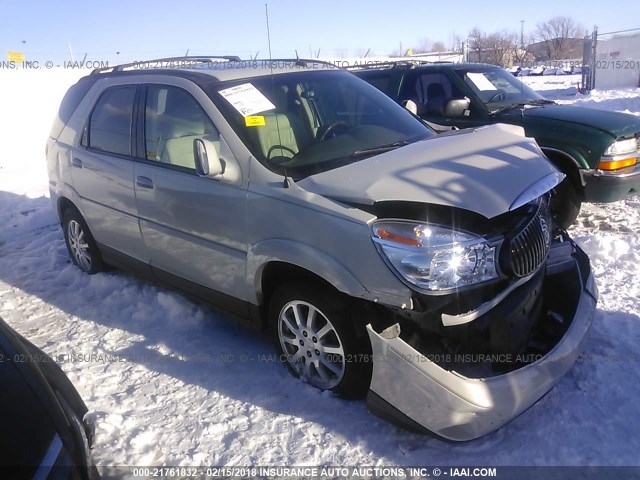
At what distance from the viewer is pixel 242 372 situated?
11.0 ft

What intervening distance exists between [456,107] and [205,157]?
3841 mm

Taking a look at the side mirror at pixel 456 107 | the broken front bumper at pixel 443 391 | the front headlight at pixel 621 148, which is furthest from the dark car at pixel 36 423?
the front headlight at pixel 621 148

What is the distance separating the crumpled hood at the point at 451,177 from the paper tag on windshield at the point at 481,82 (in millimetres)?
3497

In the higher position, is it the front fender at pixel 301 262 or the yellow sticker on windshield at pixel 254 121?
the yellow sticker on windshield at pixel 254 121

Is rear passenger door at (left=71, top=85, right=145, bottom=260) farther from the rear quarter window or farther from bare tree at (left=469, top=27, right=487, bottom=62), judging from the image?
bare tree at (left=469, top=27, right=487, bottom=62)

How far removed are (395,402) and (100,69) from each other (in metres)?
4.22

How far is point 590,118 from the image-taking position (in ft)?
18.1

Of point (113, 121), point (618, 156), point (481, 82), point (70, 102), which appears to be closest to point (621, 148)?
point (618, 156)

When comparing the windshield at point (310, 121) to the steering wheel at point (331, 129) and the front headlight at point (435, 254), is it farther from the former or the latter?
the front headlight at point (435, 254)

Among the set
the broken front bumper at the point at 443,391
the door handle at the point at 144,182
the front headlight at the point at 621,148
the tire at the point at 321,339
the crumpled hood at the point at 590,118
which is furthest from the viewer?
the crumpled hood at the point at 590,118

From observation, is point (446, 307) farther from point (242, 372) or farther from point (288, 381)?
point (242, 372)

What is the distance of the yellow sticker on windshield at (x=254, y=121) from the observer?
322 cm

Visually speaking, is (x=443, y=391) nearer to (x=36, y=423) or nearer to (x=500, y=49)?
(x=36, y=423)

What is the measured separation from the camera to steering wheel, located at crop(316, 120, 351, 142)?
338 centimetres
